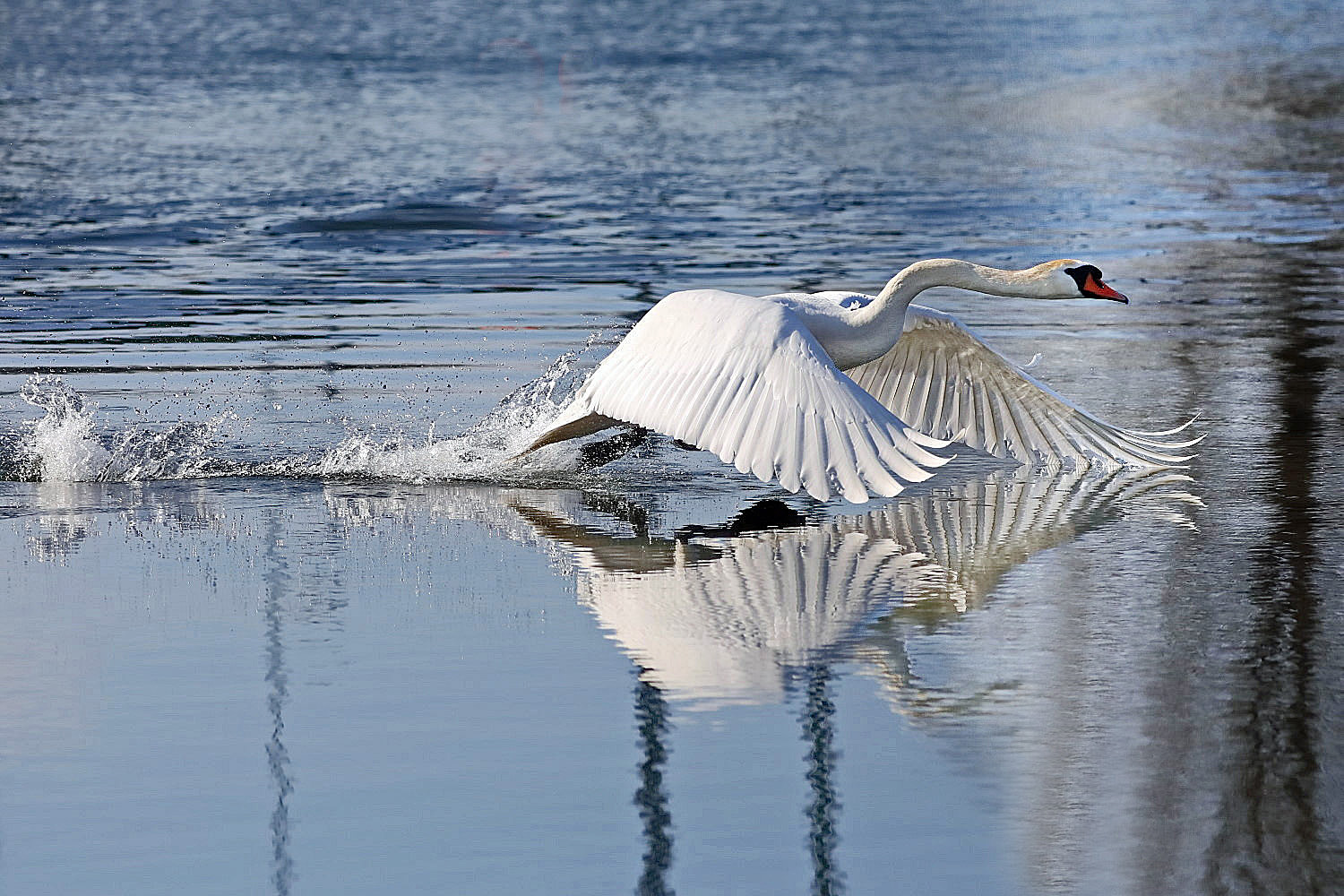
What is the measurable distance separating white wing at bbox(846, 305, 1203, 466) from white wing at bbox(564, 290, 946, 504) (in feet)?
3.94

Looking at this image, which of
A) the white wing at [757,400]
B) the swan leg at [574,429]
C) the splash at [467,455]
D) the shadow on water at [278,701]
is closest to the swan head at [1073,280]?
the white wing at [757,400]

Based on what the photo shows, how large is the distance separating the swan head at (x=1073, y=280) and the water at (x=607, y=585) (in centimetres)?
81

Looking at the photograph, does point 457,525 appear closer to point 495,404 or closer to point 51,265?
point 495,404

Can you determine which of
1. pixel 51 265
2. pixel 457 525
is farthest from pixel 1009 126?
pixel 457 525

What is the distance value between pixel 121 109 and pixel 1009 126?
40.2 ft

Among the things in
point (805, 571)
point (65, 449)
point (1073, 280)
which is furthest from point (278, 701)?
point (1073, 280)

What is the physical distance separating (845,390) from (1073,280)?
1.55 m

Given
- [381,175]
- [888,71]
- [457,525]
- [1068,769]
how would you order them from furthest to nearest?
[888,71] < [381,175] < [457,525] < [1068,769]

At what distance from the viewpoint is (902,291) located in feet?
26.8

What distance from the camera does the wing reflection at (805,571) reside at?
584 centimetres

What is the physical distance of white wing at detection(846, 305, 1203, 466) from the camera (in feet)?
28.7

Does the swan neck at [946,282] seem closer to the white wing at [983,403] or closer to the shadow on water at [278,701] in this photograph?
the white wing at [983,403]

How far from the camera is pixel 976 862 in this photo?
14.2 feet

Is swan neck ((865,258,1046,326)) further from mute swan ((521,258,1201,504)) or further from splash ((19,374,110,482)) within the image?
splash ((19,374,110,482))
